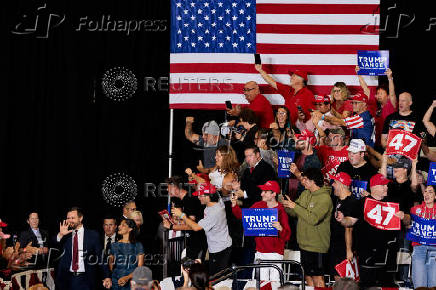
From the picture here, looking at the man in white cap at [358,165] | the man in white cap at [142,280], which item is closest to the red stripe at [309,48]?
the man in white cap at [358,165]

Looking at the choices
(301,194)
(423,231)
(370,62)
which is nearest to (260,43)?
(370,62)

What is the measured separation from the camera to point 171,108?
14.6 meters

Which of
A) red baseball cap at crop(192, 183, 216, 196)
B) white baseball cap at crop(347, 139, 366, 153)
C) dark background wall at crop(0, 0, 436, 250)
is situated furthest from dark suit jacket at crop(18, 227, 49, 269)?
white baseball cap at crop(347, 139, 366, 153)

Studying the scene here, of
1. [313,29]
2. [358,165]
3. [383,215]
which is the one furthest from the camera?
[313,29]

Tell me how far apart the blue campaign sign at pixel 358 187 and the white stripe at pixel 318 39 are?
11.7ft

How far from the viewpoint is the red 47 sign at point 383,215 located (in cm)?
1088

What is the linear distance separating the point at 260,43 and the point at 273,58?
0.31 m

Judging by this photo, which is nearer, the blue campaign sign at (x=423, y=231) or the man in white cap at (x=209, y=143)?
the blue campaign sign at (x=423, y=231)

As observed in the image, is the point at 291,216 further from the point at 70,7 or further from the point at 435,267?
the point at 70,7

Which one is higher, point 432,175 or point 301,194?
point 432,175

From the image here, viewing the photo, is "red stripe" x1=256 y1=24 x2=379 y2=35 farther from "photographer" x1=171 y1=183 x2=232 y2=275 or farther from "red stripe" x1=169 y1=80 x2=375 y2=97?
"photographer" x1=171 y1=183 x2=232 y2=275

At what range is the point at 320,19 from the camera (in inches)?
583

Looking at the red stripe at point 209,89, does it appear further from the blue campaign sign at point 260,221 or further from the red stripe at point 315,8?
the blue campaign sign at point 260,221

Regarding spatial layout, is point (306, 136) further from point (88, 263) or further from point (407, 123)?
point (88, 263)
